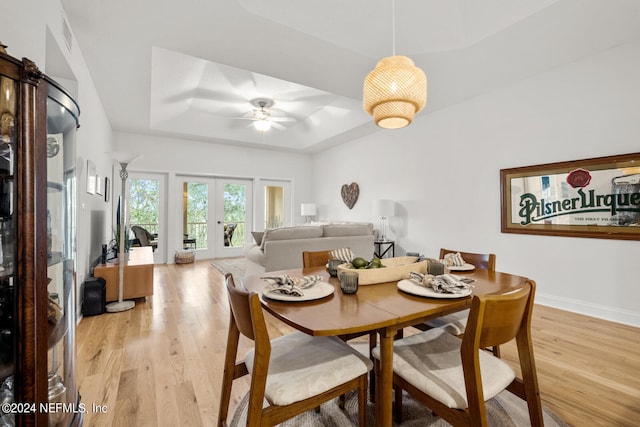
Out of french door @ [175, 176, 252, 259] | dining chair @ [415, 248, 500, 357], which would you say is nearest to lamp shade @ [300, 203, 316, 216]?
french door @ [175, 176, 252, 259]

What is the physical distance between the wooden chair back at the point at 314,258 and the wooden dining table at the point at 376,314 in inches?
28.0

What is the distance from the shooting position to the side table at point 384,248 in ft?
16.7

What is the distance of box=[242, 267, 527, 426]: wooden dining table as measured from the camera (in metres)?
0.95

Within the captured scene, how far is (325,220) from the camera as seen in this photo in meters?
7.21

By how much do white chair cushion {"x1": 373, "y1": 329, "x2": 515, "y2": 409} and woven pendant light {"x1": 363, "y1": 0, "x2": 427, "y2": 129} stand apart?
1344mm

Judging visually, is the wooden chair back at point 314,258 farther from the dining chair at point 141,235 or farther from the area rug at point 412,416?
the dining chair at point 141,235

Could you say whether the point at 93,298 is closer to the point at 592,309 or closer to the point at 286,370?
the point at 286,370

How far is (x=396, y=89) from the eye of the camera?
1792mm

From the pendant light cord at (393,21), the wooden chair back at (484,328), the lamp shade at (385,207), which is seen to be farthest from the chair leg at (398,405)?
the lamp shade at (385,207)

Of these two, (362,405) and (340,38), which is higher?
(340,38)

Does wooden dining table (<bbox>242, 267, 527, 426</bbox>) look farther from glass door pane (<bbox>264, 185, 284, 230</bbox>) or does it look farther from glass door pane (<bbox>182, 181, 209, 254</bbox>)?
glass door pane (<bbox>264, 185, 284, 230</bbox>)

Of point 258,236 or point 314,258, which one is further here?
point 258,236

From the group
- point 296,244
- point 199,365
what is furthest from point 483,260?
point 296,244

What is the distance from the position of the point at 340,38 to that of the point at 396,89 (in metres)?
1.32
